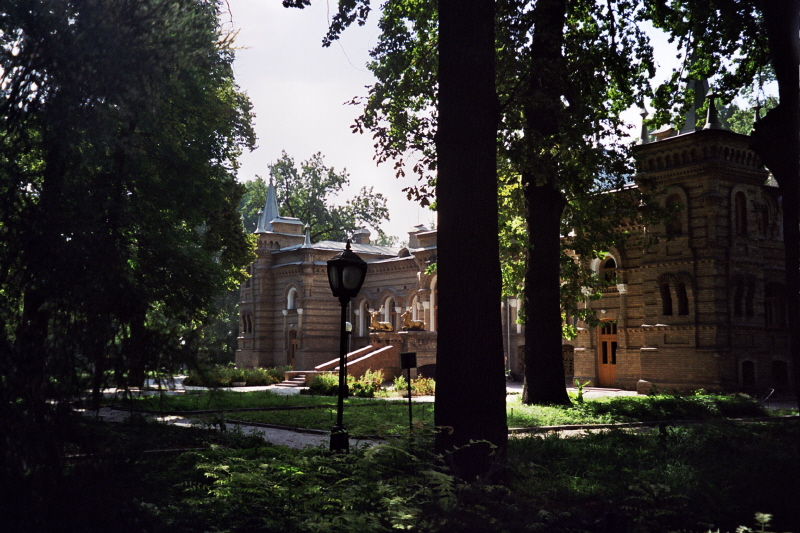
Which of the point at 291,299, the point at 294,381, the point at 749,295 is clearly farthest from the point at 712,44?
the point at 291,299

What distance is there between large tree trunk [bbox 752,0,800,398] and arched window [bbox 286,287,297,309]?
130ft

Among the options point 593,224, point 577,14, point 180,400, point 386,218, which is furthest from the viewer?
point 386,218

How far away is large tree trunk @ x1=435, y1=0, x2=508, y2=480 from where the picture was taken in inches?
286

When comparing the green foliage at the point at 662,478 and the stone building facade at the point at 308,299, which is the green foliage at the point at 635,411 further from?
the stone building facade at the point at 308,299

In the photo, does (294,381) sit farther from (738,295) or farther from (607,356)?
(738,295)

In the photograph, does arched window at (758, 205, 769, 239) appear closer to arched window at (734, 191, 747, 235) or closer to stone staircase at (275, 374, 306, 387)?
arched window at (734, 191, 747, 235)

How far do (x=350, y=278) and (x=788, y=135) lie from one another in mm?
7673

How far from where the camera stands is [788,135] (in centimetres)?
1167

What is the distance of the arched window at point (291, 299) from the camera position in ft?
161

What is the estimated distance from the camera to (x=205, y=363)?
647 centimetres

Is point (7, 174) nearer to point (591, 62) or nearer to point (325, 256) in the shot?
point (591, 62)

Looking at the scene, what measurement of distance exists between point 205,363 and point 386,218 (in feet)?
200

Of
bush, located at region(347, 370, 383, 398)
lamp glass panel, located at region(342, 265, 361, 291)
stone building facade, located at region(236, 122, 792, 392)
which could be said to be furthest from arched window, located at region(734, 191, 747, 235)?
lamp glass panel, located at region(342, 265, 361, 291)

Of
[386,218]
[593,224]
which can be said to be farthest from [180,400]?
[386,218]
